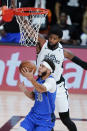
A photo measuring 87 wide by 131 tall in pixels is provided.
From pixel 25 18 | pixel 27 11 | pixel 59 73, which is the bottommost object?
pixel 59 73

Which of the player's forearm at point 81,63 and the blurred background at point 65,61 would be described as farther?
the blurred background at point 65,61

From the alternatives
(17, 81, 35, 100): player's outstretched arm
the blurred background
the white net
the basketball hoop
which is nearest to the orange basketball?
the basketball hoop

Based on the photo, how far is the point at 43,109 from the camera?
5.48 m

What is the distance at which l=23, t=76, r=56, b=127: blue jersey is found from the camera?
5.45 metres

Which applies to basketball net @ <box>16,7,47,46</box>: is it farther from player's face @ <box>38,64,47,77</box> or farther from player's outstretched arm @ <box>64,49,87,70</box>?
player's face @ <box>38,64,47,77</box>

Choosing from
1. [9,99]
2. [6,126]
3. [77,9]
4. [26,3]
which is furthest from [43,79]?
[77,9]

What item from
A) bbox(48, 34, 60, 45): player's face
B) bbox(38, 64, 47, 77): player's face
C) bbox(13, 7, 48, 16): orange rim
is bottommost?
bbox(38, 64, 47, 77): player's face

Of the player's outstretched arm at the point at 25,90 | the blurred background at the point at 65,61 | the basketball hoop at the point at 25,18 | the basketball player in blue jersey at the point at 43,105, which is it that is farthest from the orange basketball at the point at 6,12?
the player's outstretched arm at the point at 25,90

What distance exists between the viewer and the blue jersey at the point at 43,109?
17.9ft

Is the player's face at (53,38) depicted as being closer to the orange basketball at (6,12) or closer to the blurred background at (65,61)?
the orange basketball at (6,12)

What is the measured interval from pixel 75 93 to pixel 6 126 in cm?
296

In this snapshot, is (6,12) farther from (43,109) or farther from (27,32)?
(43,109)

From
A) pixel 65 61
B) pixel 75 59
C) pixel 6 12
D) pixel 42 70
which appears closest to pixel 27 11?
pixel 6 12

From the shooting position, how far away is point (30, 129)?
5.42 meters
